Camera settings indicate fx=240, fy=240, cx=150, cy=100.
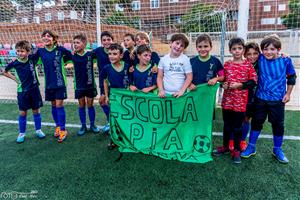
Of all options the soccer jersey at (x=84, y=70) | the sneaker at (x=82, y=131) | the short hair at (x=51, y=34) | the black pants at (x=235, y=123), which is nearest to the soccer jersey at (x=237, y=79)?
the black pants at (x=235, y=123)

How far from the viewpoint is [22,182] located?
105 inches

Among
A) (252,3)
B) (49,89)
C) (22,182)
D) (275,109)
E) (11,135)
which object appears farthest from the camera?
(252,3)

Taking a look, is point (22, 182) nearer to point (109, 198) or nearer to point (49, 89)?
point (109, 198)

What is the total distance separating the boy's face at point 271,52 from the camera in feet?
9.25

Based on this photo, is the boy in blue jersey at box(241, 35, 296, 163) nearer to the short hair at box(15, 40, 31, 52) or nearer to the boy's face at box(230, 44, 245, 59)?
the boy's face at box(230, 44, 245, 59)

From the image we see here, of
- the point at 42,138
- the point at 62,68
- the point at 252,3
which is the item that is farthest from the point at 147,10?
the point at 42,138

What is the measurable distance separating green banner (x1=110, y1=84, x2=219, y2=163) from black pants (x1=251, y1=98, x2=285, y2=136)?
0.59 metres

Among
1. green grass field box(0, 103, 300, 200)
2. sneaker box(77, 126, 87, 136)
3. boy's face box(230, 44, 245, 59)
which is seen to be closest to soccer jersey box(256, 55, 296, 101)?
boy's face box(230, 44, 245, 59)

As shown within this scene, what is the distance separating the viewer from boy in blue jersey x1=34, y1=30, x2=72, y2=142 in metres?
3.74

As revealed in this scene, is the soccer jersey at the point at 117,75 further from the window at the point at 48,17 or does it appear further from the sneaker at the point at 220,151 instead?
the window at the point at 48,17

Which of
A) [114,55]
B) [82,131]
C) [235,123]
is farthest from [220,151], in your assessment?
[82,131]

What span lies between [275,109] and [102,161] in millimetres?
2257

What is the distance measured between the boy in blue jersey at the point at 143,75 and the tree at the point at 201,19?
151 inches

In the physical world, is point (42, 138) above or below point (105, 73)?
below
